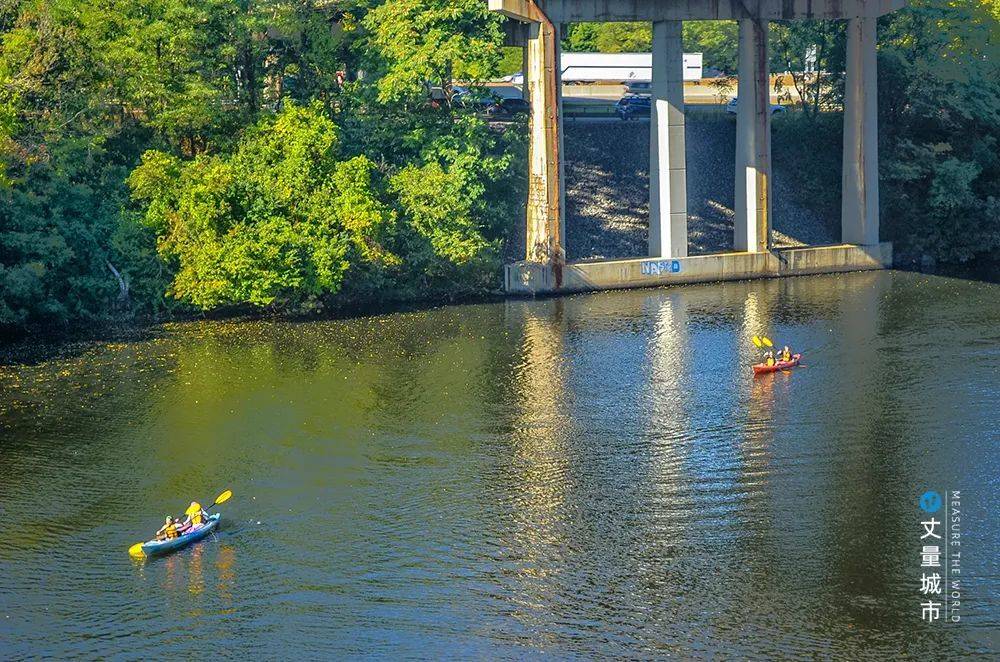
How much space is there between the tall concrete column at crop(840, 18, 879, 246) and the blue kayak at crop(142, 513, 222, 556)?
53.0 metres

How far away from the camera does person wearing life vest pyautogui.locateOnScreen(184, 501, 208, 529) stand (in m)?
45.0

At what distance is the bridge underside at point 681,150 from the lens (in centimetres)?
7900

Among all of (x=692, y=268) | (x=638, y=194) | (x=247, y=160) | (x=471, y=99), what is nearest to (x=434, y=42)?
(x=471, y=99)

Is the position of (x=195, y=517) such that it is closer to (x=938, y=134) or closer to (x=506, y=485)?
(x=506, y=485)

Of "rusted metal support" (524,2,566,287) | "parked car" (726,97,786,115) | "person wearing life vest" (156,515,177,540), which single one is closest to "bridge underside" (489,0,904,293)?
"rusted metal support" (524,2,566,287)

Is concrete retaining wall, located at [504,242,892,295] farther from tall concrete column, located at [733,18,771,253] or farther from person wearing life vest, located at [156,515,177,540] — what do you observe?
person wearing life vest, located at [156,515,177,540]

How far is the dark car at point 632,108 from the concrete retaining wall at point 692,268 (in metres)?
18.0

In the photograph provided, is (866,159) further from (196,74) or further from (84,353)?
(84,353)

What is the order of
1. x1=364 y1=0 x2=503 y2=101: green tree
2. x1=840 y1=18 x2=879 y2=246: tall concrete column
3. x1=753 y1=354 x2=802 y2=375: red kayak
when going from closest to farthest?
x1=753 y1=354 x2=802 y2=375: red kayak, x1=364 y1=0 x2=503 y2=101: green tree, x1=840 y1=18 x2=879 y2=246: tall concrete column

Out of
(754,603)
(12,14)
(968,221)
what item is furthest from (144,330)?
(968,221)

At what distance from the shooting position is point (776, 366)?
61906 millimetres

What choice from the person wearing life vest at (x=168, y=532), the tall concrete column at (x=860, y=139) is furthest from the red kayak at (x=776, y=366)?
the person wearing life vest at (x=168, y=532)

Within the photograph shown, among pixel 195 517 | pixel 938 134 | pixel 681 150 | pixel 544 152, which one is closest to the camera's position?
pixel 195 517

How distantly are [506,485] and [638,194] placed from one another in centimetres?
4488
